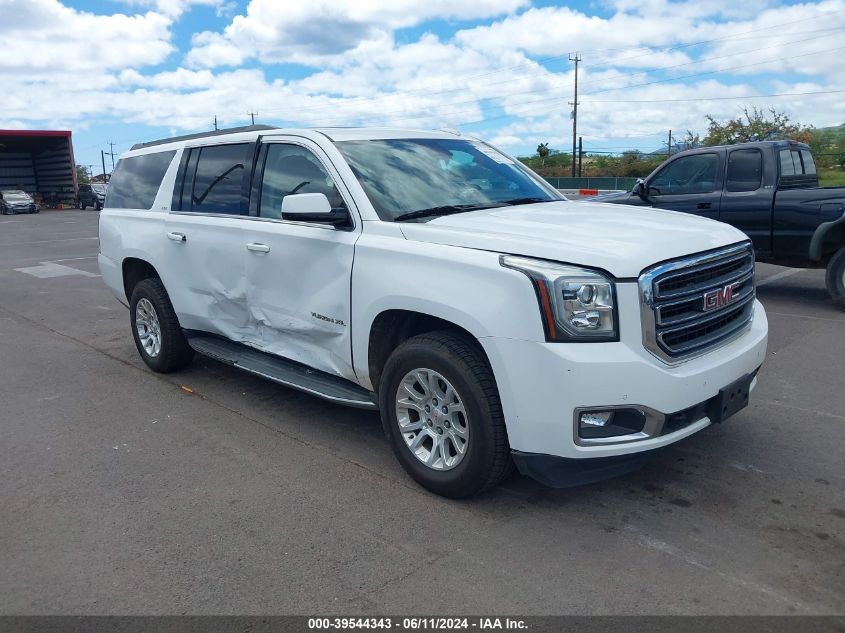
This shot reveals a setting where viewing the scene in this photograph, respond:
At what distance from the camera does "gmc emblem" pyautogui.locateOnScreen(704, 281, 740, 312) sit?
12.3 feet

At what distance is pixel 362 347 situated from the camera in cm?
426

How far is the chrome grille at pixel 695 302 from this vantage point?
342 cm

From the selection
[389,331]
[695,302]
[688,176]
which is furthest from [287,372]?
[688,176]

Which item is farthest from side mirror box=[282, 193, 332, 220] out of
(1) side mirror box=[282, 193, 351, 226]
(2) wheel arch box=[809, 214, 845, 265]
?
(2) wheel arch box=[809, 214, 845, 265]

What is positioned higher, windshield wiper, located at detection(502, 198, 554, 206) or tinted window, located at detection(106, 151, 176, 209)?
tinted window, located at detection(106, 151, 176, 209)

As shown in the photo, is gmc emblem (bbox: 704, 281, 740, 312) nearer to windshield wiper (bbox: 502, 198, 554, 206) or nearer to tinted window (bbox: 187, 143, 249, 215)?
windshield wiper (bbox: 502, 198, 554, 206)

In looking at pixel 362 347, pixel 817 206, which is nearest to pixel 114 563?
pixel 362 347

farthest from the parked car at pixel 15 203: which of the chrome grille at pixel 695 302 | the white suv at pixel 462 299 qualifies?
the chrome grille at pixel 695 302

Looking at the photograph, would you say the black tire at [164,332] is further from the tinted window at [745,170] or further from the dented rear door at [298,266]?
the tinted window at [745,170]

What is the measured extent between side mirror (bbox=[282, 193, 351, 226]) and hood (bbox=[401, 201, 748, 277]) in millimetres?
453

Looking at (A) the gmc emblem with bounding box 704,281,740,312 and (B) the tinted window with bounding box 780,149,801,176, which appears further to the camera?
(B) the tinted window with bounding box 780,149,801,176

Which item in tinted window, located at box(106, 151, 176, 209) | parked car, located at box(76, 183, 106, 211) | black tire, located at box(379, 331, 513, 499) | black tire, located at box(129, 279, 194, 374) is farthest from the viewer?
parked car, located at box(76, 183, 106, 211)

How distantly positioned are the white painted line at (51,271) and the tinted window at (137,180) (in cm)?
727

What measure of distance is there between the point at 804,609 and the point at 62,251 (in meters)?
18.8
